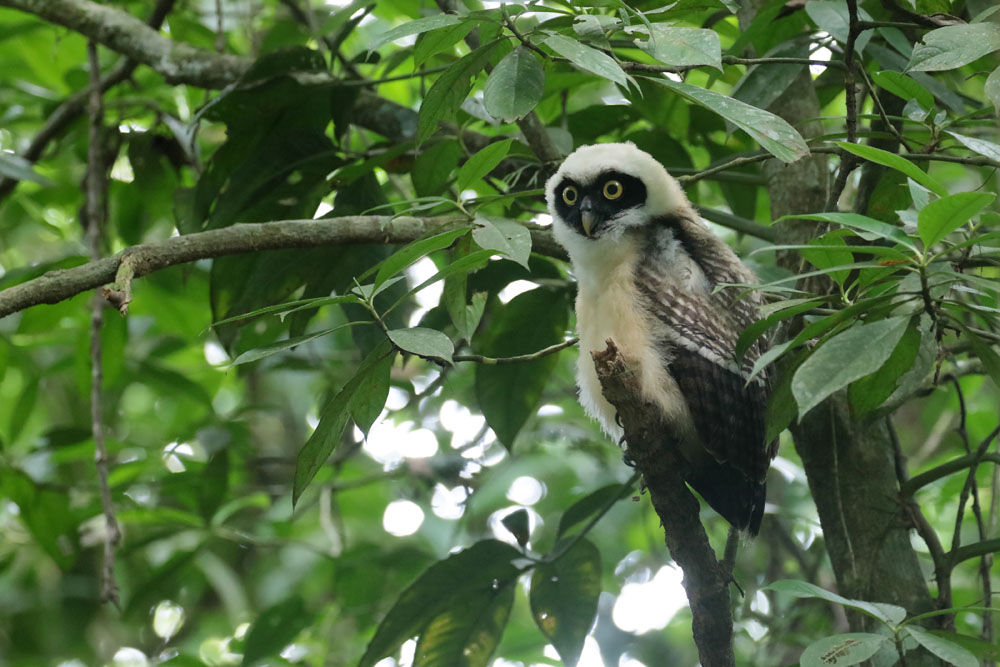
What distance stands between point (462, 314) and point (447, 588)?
3.78 feet

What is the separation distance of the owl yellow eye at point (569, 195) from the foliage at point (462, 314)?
0.14m

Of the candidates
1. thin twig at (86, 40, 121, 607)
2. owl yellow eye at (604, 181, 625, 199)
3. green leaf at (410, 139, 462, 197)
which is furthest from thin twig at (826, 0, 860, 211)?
thin twig at (86, 40, 121, 607)

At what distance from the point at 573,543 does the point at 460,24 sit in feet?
5.70

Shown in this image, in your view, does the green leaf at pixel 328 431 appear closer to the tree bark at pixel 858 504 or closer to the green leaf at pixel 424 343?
the green leaf at pixel 424 343

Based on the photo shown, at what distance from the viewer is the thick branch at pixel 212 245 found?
7.13 feet

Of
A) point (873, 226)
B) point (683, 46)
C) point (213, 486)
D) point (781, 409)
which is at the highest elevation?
point (683, 46)

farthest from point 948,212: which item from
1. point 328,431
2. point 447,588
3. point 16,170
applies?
point 16,170

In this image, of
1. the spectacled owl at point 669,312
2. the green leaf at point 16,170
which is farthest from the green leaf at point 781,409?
the green leaf at point 16,170

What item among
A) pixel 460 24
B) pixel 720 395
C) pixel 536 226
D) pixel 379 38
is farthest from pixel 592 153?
pixel 379 38

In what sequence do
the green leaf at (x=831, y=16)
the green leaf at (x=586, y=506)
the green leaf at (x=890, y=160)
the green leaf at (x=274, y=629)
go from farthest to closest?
the green leaf at (x=274, y=629), the green leaf at (x=586, y=506), the green leaf at (x=831, y=16), the green leaf at (x=890, y=160)

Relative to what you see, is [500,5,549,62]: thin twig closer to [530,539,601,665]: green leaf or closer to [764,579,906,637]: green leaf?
[764,579,906,637]: green leaf

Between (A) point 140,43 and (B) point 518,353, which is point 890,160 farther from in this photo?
(A) point 140,43

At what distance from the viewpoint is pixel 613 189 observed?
2.91m

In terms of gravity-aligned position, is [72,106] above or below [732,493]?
above
